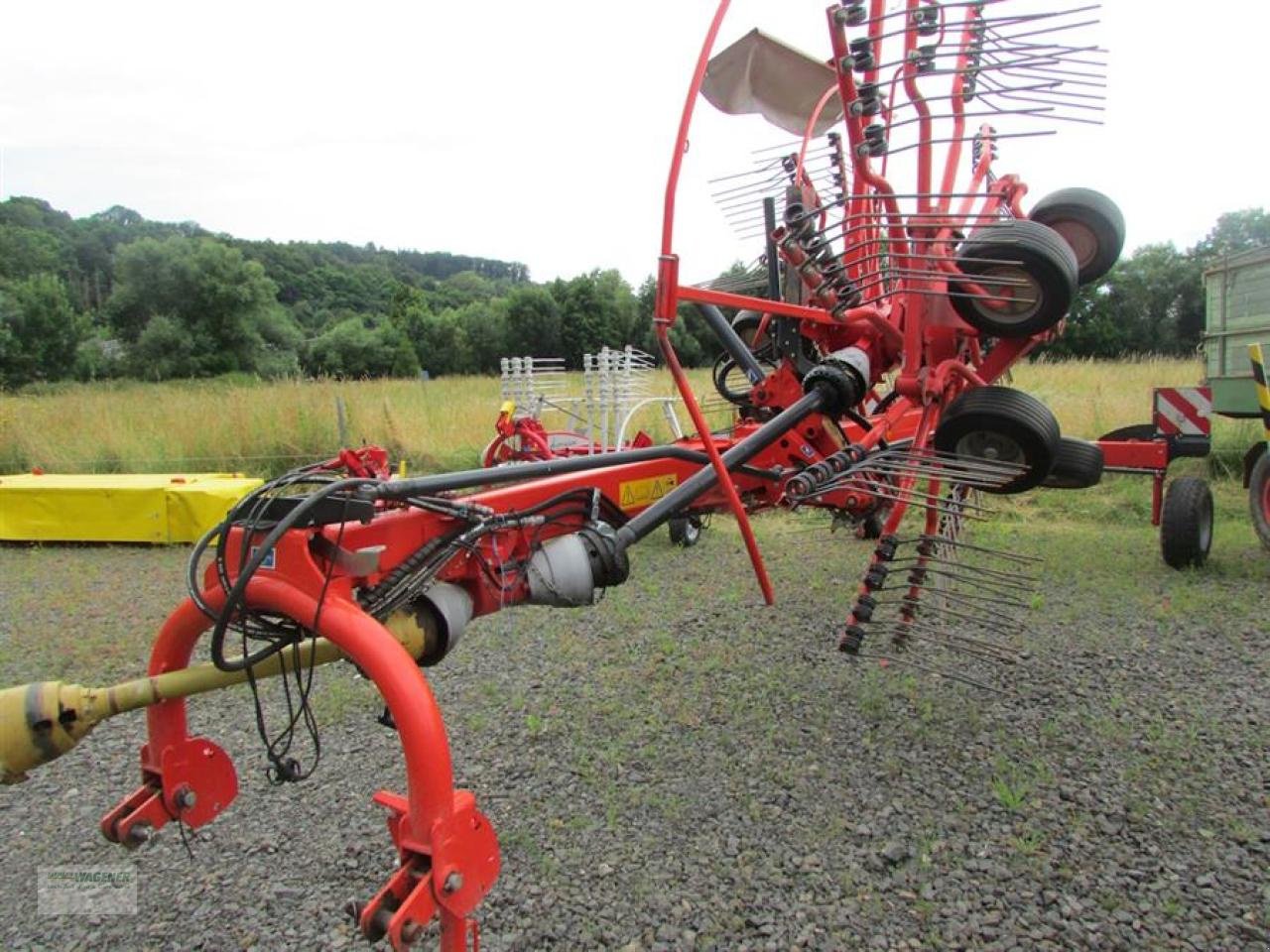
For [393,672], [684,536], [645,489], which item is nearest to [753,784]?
[645,489]

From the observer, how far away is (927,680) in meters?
3.95

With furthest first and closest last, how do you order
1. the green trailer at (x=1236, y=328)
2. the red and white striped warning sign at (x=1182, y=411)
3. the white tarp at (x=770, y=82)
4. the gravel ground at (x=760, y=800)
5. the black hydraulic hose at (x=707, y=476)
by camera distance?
the green trailer at (x=1236, y=328) < the red and white striped warning sign at (x=1182, y=411) < the white tarp at (x=770, y=82) < the black hydraulic hose at (x=707, y=476) < the gravel ground at (x=760, y=800)

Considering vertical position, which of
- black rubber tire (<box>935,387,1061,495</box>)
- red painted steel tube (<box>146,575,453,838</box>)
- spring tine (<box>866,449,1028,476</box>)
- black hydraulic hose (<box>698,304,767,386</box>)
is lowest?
red painted steel tube (<box>146,575,453,838</box>)

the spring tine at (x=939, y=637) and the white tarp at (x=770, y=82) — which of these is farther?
the white tarp at (x=770, y=82)

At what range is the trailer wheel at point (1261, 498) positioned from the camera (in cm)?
566

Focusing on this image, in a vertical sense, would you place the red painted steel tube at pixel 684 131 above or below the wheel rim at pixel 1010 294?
above

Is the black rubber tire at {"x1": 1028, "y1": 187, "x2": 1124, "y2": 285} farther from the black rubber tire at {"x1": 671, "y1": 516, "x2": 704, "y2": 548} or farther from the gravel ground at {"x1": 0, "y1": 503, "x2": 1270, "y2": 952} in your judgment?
the black rubber tire at {"x1": 671, "y1": 516, "x2": 704, "y2": 548}

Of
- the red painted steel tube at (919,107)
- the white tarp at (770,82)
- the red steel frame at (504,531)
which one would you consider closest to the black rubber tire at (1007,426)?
the red steel frame at (504,531)

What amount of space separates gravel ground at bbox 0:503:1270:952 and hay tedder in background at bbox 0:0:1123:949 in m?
0.39

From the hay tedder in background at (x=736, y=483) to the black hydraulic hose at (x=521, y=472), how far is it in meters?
0.01

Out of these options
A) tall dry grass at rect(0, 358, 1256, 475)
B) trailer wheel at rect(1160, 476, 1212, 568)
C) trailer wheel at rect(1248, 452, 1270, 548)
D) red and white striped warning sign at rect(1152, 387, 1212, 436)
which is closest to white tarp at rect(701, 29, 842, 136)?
red and white striped warning sign at rect(1152, 387, 1212, 436)

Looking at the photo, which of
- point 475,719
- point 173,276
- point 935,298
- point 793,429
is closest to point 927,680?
point 793,429

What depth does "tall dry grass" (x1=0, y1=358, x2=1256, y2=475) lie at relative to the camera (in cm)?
1084

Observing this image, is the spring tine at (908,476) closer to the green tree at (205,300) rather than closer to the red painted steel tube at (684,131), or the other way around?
the red painted steel tube at (684,131)
